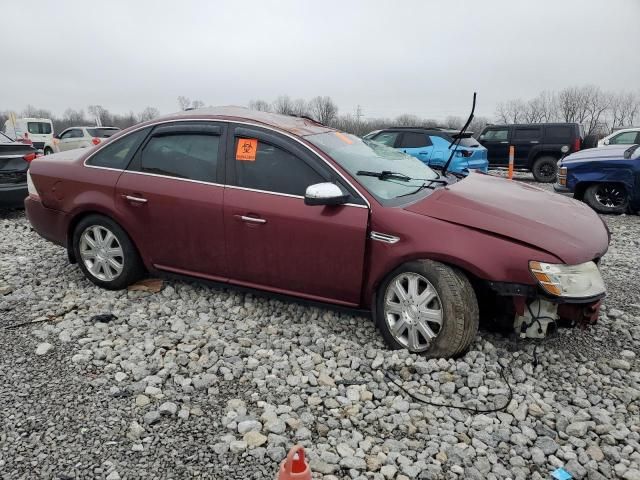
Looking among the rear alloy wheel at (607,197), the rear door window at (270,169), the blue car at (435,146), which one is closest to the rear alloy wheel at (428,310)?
the rear door window at (270,169)

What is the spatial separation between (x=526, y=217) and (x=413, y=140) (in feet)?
28.5

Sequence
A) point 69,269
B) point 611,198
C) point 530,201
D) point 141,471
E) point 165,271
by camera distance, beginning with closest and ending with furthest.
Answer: point 141,471
point 530,201
point 165,271
point 69,269
point 611,198

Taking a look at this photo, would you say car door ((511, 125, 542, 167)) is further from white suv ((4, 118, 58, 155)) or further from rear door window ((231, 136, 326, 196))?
white suv ((4, 118, 58, 155))

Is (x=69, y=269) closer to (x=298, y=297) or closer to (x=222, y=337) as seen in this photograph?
(x=222, y=337)

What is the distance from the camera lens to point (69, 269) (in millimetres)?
4969

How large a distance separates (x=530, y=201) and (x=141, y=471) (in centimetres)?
295

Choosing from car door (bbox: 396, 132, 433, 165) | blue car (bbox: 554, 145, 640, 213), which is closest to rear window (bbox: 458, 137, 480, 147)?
car door (bbox: 396, 132, 433, 165)

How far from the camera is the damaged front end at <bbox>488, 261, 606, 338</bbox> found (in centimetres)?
290

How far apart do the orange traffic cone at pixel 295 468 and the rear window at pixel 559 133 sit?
587 inches

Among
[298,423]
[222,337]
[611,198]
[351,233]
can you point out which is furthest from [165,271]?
[611,198]

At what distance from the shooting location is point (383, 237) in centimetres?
324

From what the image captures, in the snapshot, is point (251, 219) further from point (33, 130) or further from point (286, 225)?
point (33, 130)

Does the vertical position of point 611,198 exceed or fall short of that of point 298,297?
it exceeds it

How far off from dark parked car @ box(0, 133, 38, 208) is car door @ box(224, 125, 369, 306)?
5.46 m
